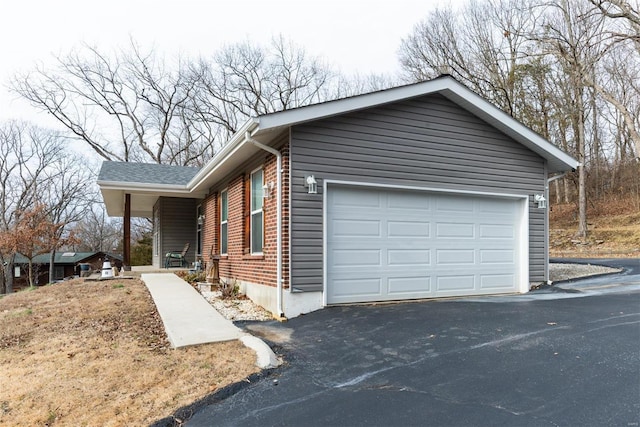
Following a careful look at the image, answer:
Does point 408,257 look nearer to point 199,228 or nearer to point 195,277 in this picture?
point 195,277

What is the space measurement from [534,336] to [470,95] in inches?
183

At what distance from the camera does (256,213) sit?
26.8 feet

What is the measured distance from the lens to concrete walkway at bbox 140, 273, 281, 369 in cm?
477

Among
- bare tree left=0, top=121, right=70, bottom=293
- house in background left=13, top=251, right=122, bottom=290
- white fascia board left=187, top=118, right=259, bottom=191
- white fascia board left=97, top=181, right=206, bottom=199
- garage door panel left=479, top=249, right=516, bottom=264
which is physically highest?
bare tree left=0, top=121, right=70, bottom=293

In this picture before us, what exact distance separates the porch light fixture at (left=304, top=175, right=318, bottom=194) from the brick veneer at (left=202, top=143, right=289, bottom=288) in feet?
1.01

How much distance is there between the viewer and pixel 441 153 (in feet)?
25.8

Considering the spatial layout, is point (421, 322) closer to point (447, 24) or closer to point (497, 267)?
point (497, 267)

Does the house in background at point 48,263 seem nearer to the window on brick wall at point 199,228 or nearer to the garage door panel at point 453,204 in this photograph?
the window on brick wall at point 199,228

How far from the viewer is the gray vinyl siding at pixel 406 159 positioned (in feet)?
22.0

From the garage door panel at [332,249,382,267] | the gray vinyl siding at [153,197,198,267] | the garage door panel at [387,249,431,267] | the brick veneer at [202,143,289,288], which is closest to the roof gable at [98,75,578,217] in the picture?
the brick veneer at [202,143,289,288]

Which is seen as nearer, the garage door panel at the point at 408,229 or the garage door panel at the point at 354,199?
the garage door panel at the point at 354,199

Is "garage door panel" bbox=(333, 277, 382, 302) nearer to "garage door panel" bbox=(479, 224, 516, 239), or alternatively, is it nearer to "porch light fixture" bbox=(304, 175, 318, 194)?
"porch light fixture" bbox=(304, 175, 318, 194)

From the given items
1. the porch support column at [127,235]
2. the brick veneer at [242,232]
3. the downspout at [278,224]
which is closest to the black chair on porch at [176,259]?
the porch support column at [127,235]

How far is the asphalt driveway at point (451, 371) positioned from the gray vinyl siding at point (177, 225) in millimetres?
10177
